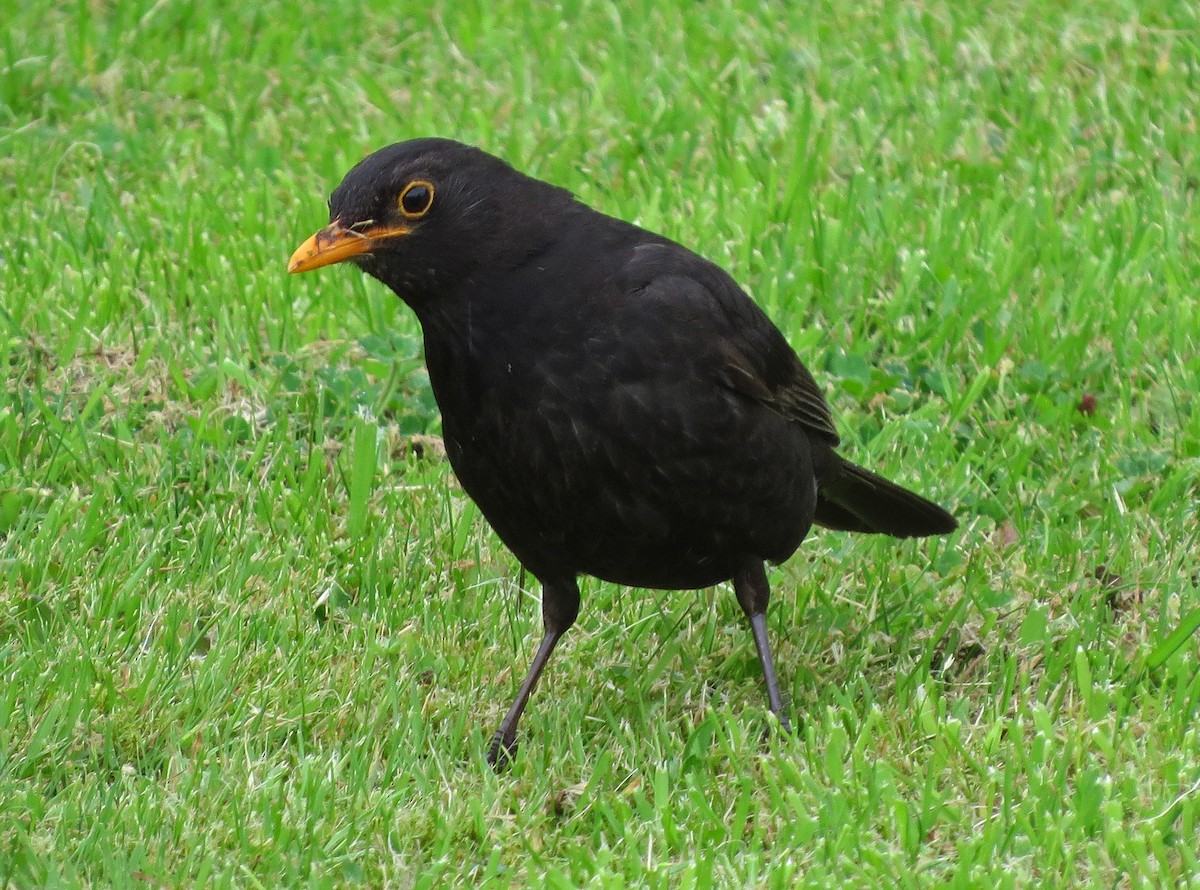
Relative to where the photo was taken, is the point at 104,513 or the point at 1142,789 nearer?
the point at 1142,789

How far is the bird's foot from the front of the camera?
4.38 metres

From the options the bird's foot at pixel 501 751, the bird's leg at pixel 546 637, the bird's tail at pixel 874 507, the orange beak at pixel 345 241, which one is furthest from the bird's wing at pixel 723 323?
the bird's foot at pixel 501 751

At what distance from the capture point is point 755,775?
427 centimetres

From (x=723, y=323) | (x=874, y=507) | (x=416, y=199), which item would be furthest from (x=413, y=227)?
(x=874, y=507)

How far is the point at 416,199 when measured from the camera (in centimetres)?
416

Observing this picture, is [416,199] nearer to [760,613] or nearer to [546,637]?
[546,637]

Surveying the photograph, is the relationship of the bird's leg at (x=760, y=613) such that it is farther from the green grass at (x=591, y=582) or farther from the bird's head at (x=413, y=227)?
the bird's head at (x=413, y=227)

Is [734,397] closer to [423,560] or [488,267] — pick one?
[488,267]

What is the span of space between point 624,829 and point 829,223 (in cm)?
311

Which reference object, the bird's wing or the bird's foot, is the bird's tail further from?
the bird's foot

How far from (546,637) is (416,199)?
1202 millimetres

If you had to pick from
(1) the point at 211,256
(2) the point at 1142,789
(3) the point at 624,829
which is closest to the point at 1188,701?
(2) the point at 1142,789

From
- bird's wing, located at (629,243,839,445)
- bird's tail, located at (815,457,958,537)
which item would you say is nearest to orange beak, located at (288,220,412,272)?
bird's wing, located at (629,243,839,445)

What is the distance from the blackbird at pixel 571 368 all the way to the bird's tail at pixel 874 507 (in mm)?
581
